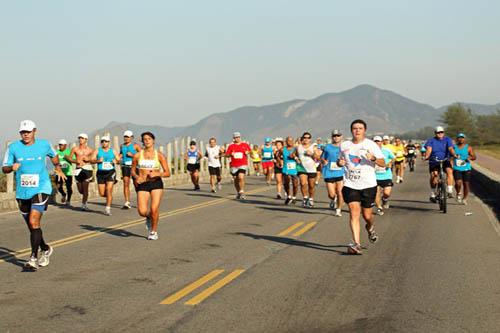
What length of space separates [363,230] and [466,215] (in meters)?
3.99

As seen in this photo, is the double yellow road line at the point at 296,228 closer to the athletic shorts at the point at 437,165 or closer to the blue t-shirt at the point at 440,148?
the blue t-shirt at the point at 440,148

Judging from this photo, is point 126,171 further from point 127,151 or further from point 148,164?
point 148,164

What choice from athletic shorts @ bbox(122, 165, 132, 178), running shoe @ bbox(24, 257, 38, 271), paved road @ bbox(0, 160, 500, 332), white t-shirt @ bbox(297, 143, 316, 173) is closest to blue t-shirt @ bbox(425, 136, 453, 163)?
white t-shirt @ bbox(297, 143, 316, 173)

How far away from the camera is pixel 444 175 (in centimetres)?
1780

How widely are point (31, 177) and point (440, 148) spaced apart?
445 inches

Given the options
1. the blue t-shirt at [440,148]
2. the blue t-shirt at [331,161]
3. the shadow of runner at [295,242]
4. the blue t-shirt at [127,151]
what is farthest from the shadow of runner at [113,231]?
the blue t-shirt at [440,148]

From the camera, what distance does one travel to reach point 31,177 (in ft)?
32.5

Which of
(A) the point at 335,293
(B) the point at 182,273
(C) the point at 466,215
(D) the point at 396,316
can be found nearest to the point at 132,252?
(B) the point at 182,273

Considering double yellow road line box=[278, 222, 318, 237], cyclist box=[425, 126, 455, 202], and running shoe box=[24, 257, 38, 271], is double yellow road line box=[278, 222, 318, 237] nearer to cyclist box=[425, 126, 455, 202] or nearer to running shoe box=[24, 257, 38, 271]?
cyclist box=[425, 126, 455, 202]

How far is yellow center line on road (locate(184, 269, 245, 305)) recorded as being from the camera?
756cm

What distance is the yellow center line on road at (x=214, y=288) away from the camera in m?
7.56

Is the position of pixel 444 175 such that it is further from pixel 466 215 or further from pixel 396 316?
pixel 396 316

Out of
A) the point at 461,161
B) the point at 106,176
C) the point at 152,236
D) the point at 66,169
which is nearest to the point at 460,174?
the point at 461,161

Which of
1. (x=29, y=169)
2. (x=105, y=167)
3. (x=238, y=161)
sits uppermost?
(x=29, y=169)
